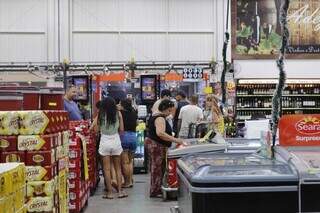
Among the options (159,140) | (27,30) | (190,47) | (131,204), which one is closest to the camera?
(131,204)

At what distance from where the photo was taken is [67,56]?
19312mm

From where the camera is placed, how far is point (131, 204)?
28.5 ft

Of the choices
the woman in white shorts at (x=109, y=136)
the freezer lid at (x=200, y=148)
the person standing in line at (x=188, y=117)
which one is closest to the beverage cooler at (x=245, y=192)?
the freezer lid at (x=200, y=148)

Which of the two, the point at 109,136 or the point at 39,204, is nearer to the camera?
the point at 39,204

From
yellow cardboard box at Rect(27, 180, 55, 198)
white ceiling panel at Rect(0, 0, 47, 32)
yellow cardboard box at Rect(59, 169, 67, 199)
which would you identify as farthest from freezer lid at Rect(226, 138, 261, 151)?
white ceiling panel at Rect(0, 0, 47, 32)

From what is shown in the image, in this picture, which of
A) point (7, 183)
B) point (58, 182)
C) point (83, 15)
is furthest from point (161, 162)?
point (83, 15)

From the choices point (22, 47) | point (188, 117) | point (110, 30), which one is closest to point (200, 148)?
point (188, 117)

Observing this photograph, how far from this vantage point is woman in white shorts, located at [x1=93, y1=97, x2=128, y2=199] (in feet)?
29.8

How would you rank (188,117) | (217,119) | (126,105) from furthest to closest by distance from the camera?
(188,117)
(126,105)
(217,119)

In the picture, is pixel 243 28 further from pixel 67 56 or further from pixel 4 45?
pixel 4 45

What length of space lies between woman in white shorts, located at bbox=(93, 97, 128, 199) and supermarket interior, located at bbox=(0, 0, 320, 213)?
18mm

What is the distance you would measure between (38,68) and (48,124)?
44.9 ft

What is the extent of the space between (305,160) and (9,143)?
2.93 meters

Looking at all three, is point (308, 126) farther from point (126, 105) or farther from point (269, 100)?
point (269, 100)
